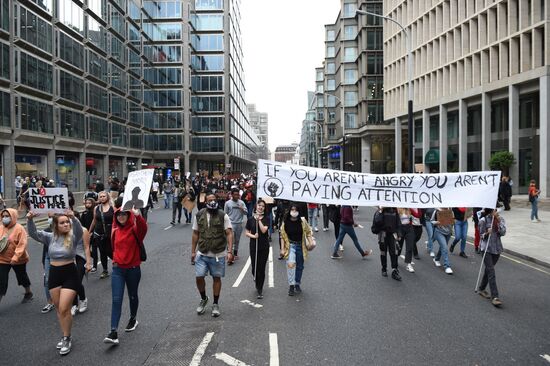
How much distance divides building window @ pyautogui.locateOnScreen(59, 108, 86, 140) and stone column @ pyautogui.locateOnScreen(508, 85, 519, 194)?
34.6 metres

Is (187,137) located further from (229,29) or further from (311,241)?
(311,241)

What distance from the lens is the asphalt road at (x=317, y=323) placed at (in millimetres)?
5309

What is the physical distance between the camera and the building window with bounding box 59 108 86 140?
37.9 meters

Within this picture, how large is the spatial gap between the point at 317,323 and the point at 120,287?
2.71m

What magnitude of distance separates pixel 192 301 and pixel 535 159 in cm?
3231

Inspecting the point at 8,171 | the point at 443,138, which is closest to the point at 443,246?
the point at 8,171

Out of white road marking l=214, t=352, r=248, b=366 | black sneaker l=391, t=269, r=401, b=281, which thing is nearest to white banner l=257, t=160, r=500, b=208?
black sneaker l=391, t=269, r=401, b=281

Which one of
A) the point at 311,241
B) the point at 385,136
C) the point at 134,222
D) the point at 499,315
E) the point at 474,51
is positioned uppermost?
the point at 474,51

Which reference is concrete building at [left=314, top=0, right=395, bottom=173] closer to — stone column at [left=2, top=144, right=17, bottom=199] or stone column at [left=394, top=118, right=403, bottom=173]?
stone column at [left=394, top=118, right=403, bottom=173]

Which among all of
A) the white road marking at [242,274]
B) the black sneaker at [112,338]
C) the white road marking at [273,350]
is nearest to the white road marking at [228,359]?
the white road marking at [273,350]

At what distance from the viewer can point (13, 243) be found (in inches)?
281

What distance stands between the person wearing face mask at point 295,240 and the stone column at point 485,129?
109 feet

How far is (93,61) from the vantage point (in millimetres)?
44094

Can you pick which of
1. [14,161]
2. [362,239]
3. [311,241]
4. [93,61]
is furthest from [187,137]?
[311,241]
